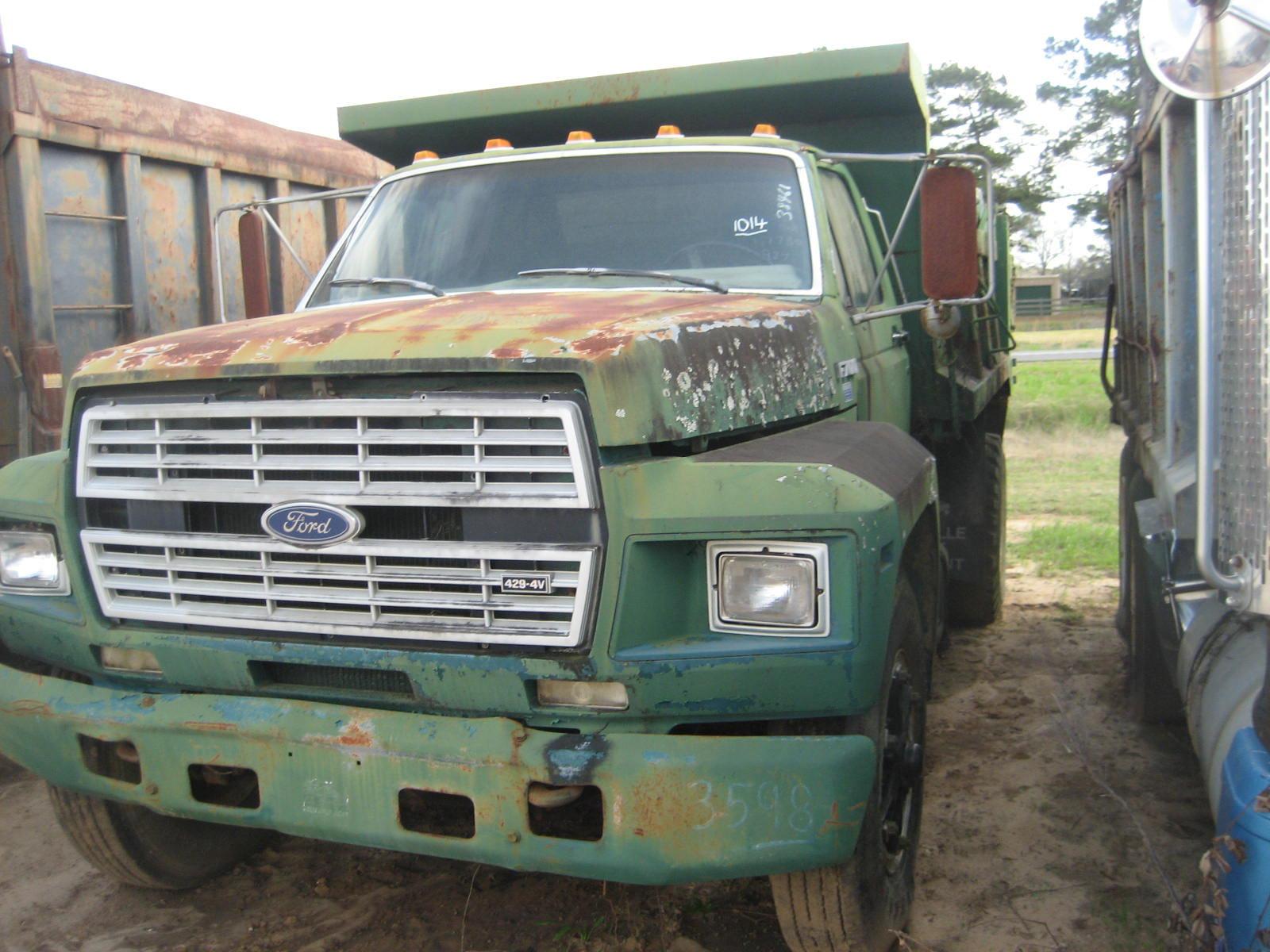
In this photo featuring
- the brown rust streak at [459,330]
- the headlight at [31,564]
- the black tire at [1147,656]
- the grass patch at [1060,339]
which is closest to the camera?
the brown rust streak at [459,330]

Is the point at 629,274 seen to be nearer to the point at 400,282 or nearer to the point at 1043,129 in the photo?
the point at 400,282

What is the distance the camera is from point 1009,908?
3523mm

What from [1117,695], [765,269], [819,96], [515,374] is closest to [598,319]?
[515,374]

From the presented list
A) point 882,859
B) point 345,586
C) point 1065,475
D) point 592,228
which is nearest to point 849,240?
point 592,228

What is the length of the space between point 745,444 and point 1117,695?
3.30 m

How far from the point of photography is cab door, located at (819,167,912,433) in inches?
165

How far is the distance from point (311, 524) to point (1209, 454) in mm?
2028

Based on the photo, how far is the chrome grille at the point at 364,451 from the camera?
2648 mm

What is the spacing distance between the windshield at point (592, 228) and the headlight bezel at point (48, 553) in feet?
4.13

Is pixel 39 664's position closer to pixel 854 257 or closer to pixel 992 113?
pixel 854 257

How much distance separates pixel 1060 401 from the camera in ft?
59.4

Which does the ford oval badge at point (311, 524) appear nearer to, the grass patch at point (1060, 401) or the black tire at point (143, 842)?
the black tire at point (143, 842)

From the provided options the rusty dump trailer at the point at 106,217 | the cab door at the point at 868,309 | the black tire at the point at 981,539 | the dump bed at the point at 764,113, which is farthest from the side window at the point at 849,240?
the rusty dump trailer at the point at 106,217

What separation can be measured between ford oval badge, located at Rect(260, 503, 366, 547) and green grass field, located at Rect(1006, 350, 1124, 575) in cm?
641
